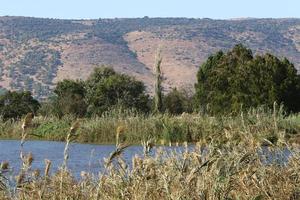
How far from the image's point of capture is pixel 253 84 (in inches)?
1700

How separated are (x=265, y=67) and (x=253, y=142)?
37253 millimetres

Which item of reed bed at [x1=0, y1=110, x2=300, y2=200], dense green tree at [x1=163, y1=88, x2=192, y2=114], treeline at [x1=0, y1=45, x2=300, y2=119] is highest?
reed bed at [x1=0, y1=110, x2=300, y2=200]

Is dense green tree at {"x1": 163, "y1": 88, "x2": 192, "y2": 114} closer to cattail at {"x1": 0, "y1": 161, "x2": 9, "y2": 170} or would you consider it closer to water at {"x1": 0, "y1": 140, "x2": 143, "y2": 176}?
water at {"x1": 0, "y1": 140, "x2": 143, "y2": 176}

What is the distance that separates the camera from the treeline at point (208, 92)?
43.1 metres

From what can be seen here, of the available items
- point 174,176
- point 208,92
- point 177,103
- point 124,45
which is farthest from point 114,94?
point 124,45

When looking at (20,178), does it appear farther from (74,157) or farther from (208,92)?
(208,92)

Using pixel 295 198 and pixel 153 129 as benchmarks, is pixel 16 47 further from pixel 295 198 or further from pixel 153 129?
pixel 295 198

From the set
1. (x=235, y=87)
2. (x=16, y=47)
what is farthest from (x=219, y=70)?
(x=16, y=47)

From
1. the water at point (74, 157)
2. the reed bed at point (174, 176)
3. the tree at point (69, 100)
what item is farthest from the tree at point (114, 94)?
the reed bed at point (174, 176)

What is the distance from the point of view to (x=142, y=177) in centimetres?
562

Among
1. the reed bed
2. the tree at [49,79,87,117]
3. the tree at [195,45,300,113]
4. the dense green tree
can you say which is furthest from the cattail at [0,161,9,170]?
the dense green tree

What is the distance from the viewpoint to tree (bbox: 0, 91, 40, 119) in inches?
2092

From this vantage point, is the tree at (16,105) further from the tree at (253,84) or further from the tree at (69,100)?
the tree at (253,84)

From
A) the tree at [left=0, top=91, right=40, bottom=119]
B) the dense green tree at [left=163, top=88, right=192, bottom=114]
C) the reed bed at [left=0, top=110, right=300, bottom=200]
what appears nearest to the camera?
the reed bed at [left=0, top=110, right=300, bottom=200]
